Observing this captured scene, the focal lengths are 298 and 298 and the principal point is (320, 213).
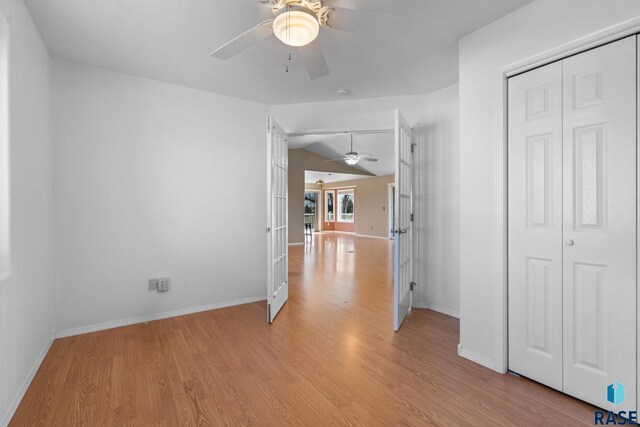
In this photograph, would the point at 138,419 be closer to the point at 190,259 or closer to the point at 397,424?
the point at 397,424

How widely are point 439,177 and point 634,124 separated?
1846 millimetres

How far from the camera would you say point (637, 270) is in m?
1.58

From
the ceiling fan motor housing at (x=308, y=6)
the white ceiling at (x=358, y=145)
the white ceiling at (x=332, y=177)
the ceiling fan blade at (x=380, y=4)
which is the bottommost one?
the ceiling fan motor housing at (x=308, y=6)

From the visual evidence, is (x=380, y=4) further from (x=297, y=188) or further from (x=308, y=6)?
(x=297, y=188)

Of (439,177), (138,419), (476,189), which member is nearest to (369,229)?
(439,177)

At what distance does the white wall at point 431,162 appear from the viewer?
10.8ft

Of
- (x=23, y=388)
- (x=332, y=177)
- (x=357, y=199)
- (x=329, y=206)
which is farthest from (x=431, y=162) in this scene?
(x=329, y=206)

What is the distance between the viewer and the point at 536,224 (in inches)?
78.0

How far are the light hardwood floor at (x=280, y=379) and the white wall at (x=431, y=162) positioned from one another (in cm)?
48

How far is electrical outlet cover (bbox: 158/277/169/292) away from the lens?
3160 millimetres

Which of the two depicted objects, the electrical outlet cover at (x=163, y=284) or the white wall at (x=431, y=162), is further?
the white wall at (x=431, y=162)

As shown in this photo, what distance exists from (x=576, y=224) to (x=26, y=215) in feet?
11.7

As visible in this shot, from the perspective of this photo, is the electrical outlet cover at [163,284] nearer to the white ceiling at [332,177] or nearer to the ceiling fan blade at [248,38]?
the ceiling fan blade at [248,38]

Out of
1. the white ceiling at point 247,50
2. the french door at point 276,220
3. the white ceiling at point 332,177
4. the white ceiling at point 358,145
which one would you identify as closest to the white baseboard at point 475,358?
the french door at point 276,220
